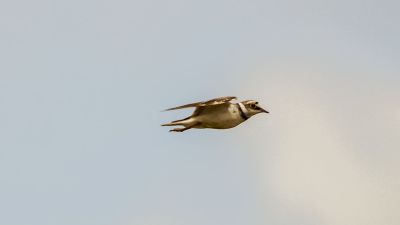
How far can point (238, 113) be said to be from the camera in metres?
68.0

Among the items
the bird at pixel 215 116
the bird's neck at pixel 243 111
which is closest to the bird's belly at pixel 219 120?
the bird at pixel 215 116

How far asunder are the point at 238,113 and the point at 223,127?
1053 mm

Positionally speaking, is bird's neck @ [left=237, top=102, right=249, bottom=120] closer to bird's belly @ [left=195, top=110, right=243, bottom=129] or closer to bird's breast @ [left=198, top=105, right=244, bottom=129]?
bird's belly @ [left=195, top=110, right=243, bottom=129]

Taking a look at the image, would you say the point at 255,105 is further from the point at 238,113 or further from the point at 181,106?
the point at 181,106

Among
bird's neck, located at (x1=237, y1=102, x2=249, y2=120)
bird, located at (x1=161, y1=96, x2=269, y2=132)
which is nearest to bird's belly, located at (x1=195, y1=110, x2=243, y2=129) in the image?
bird, located at (x1=161, y1=96, x2=269, y2=132)

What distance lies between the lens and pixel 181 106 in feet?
211

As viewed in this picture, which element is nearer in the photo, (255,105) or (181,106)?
(181,106)

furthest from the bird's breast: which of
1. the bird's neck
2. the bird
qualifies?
the bird's neck

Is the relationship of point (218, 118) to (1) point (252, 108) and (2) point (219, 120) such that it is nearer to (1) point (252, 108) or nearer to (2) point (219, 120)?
(2) point (219, 120)

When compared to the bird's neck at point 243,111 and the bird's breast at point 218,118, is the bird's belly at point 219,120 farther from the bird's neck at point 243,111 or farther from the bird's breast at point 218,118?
the bird's neck at point 243,111

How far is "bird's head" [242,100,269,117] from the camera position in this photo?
227 feet

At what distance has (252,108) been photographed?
69562 millimetres

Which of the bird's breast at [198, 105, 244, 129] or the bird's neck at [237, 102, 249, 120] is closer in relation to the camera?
the bird's breast at [198, 105, 244, 129]

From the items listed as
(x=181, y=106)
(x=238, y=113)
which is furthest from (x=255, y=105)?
(x=181, y=106)
